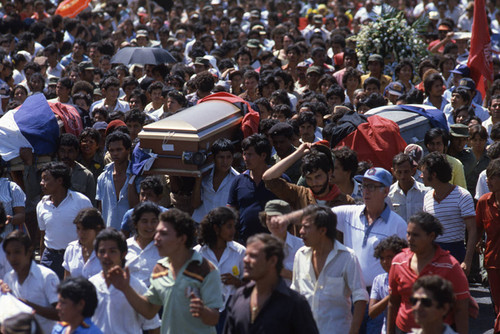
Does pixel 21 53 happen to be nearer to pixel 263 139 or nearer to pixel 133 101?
pixel 133 101

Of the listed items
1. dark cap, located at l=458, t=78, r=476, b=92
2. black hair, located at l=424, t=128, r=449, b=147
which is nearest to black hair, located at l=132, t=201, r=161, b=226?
black hair, located at l=424, t=128, r=449, b=147

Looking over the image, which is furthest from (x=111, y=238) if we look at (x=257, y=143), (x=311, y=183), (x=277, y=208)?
(x=257, y=143)

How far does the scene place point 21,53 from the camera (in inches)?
595

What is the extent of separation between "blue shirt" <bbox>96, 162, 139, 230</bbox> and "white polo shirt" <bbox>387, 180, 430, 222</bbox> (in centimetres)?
222

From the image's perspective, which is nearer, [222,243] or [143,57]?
[222,243]

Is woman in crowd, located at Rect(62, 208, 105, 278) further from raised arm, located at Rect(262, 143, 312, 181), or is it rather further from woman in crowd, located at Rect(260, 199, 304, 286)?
raised arm, located at Rect(262, 143, 312, 181)

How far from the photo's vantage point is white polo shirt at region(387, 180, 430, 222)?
7.59 m

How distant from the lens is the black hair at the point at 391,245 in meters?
6.13

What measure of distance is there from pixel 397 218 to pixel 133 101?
5.64 m

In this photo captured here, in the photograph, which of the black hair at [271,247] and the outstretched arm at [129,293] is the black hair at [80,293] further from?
the black hair at [271,247]

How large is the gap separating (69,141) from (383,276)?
12.6ft

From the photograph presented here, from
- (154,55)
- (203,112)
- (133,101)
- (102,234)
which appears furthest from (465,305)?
(154,55)

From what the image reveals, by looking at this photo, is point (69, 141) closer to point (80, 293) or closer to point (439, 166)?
point (439, 166)

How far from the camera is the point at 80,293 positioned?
16.7 feet
